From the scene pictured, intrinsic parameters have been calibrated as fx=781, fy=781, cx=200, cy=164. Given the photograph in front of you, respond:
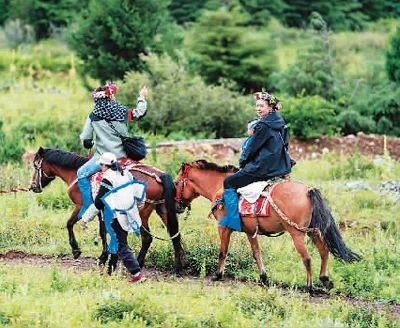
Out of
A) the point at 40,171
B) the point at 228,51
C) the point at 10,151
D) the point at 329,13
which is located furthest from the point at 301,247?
the point at 329,13

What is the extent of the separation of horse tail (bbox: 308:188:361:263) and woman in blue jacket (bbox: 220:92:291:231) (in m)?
0.64

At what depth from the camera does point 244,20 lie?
26.9 metres

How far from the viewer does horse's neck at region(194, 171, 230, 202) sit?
1086 centimetres

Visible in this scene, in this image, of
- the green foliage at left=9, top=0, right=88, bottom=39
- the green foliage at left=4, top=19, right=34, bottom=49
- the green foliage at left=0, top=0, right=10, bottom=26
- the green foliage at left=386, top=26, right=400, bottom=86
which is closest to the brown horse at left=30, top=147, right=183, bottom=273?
the green foliage at left=386, top=26, right=400, bottom=86

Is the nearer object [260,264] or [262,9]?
[260,264]

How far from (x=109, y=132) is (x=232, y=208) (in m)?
2.09

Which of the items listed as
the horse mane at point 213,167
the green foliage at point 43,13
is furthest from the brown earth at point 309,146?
the green foliage at point 43,13

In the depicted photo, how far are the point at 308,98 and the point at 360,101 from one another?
237cm

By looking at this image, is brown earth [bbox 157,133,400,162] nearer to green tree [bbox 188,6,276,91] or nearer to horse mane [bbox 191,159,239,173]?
green tree [bbox 188,6,276,91]

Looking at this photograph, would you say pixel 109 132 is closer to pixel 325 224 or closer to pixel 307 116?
pixel 325 224

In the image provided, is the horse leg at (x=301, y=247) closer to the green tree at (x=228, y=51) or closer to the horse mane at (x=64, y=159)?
the horse mane at (x=64, y=159)

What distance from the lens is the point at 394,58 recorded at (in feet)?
78.5

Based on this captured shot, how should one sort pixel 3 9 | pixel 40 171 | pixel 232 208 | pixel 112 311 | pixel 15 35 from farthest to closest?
1. pixel 3 9
2. pixel 15 35
3. pixel 40 171
4. pixel 232 208
5. pixel 112 311

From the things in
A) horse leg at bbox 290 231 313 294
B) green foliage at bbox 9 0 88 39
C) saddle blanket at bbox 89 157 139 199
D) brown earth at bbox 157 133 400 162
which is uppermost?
green foliage at bbox 9 0 88 39
